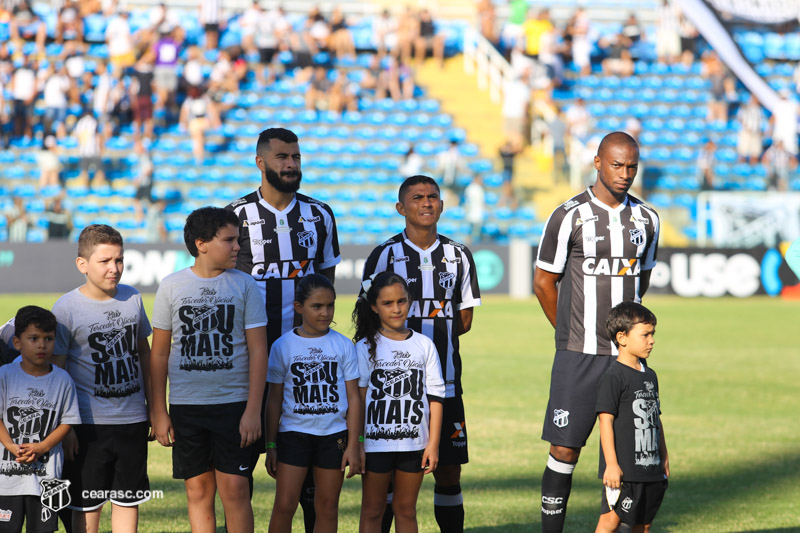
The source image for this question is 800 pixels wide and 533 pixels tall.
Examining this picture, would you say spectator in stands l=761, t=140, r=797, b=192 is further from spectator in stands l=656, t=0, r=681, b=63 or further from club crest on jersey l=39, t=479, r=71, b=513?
club crest on jersey l=39, t=479, r=71, b=513

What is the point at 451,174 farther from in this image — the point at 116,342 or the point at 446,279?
the point at 116,342

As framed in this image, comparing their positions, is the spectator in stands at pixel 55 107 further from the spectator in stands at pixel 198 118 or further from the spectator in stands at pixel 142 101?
the spectator in stands at pixel 198 118

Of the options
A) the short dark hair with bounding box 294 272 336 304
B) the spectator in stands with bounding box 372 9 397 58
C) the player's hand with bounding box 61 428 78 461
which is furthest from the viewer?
the spectator in stands with bounding box 372 9 397 58

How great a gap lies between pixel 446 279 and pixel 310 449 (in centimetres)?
126

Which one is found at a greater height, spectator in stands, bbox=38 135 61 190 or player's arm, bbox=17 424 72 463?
spectator in stands, bbox=38 135 61 190

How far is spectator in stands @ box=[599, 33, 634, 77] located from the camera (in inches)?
1276

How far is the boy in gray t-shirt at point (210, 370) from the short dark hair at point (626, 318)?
1.79 metres

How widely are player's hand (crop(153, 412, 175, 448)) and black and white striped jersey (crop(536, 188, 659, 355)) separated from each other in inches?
86.4

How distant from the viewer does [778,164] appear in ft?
92.6

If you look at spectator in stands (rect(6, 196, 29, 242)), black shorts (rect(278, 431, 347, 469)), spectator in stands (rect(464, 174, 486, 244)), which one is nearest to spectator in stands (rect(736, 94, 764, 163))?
spectator in stands (rect(464, 174, 486, 244))

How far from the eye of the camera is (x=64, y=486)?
4879 mm

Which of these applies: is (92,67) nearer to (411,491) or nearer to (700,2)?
(700,2)

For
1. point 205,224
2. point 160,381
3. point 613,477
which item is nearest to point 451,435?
point 613,477

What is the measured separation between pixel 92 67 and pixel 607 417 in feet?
84.1
